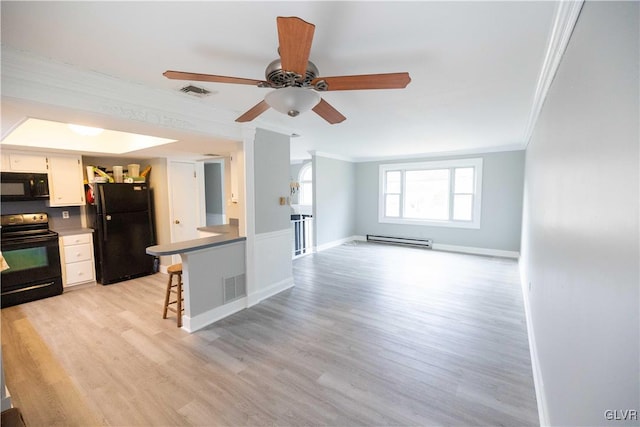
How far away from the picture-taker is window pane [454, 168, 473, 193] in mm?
6363

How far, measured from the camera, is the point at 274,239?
12.7ft

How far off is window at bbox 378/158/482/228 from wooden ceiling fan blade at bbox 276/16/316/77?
599cm

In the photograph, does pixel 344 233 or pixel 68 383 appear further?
pixel 344 233

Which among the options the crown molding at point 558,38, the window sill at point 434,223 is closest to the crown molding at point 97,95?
the crown molding at point 558,38

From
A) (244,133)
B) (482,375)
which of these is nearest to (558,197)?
(482,375)

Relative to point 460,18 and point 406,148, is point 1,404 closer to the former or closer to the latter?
point 460,18

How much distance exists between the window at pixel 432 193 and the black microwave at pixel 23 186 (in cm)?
671

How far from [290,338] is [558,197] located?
97.3 inches

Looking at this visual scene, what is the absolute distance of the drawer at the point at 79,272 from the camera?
408 centimetres

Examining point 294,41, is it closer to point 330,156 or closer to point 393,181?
point 330,156

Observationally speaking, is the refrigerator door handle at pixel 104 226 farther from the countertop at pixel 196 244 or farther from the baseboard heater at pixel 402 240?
the baseboard heater at pixel 402 240

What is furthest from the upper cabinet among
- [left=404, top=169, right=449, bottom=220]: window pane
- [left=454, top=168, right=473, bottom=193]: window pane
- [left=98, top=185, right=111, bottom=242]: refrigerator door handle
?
[left=454, top=168, right=473, bottom=193]: window pane

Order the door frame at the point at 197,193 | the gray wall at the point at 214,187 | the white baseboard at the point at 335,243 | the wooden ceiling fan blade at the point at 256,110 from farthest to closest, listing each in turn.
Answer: the gray wall at the point at 214,187
the white baseboard at the point at 335,243
the door frame at the point at 197,193
the wooden ceiling fan blade at the point at 256,110

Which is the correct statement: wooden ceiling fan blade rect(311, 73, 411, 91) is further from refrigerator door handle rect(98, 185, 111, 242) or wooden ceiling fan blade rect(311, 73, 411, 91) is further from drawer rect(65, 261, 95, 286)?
drawer rect(65, 261, 95, 286)
